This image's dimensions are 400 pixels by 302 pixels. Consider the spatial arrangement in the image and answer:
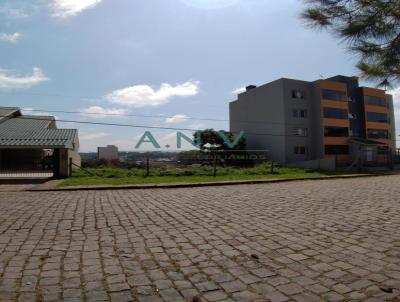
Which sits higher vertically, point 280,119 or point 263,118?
point 263,118

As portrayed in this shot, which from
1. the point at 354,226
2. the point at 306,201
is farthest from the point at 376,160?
the point at 354,226

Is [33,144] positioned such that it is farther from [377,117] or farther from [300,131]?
[377,117]

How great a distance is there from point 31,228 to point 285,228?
4.35 meters

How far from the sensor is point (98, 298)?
2926mm

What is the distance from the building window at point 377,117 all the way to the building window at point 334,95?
25.0 ft

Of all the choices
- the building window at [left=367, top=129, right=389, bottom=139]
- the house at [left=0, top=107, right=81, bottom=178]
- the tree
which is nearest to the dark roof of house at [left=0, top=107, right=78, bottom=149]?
the house at [left=0, top=107, right=81, bottom=178]

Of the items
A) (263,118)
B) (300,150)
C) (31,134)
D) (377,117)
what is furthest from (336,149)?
(31,134)

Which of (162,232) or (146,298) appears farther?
(162,232)

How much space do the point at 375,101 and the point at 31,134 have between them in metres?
47.1

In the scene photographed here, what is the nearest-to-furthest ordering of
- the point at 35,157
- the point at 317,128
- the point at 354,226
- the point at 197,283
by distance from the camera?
the point at 197,283 < the point at 354,226 < the point at 35,157 < the point at 317,128

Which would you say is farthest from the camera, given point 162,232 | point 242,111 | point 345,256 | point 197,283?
point 242,111

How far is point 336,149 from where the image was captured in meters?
43.0

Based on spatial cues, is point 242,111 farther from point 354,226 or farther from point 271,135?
point 354,226

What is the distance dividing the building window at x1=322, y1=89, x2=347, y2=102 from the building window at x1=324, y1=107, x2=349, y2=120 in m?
1.40
